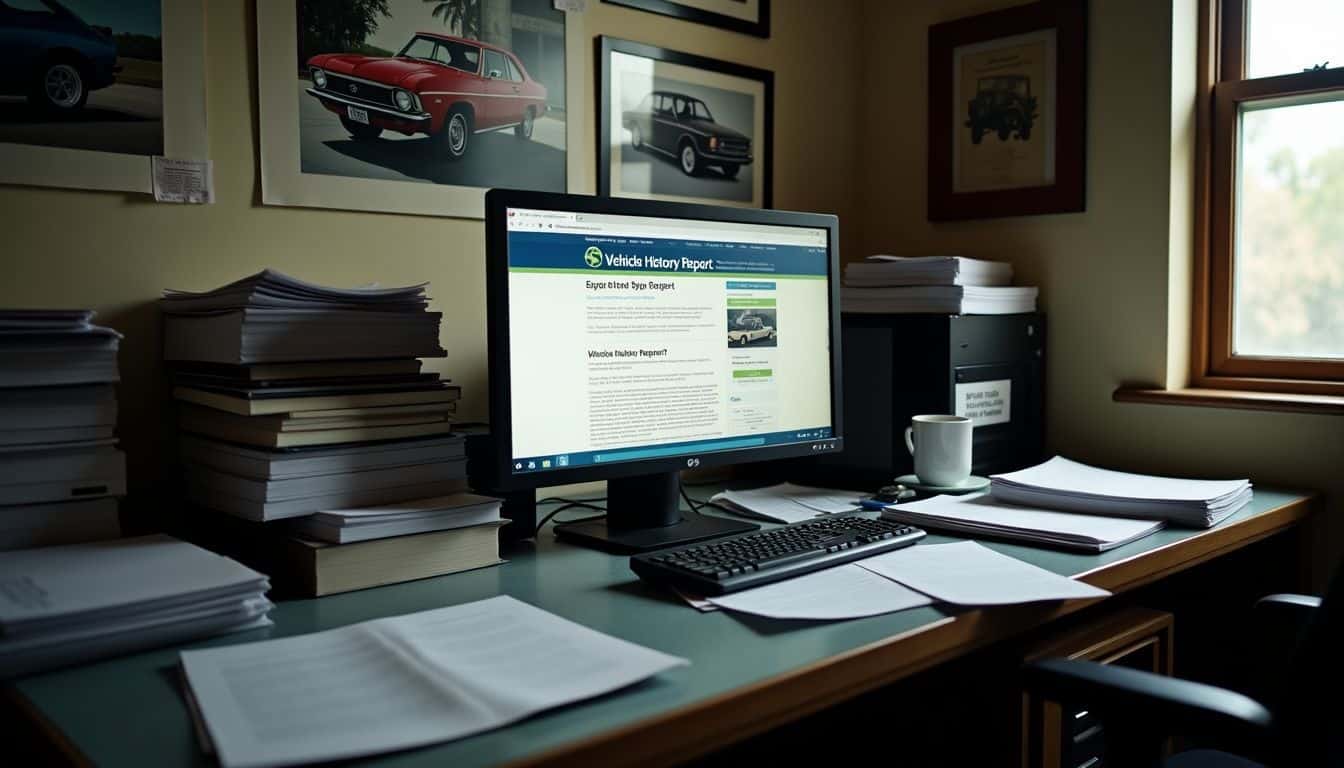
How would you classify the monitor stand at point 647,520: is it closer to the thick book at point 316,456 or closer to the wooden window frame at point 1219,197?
the thick book at point 316,456

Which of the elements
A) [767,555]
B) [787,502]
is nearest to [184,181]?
[767,555]

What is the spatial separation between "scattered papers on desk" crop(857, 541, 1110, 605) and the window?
0.97 metres

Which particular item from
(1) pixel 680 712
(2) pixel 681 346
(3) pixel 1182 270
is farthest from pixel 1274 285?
(1) pixel 680 712

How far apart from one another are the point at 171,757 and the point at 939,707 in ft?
4.27

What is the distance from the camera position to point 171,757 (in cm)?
74

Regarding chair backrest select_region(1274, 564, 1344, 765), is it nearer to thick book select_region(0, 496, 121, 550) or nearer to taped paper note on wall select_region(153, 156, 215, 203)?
thick book select_region(0, 496, 121, 550)

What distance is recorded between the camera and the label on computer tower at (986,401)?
6.07 ft

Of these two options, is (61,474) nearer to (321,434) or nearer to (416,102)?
(321,434)

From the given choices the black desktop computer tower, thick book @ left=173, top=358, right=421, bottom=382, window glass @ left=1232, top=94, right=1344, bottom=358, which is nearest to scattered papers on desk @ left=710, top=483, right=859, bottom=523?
the black desktop computer tower

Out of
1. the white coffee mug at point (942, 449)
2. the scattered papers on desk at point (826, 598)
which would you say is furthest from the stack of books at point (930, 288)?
the scattered papers on desk at point (826, 598)

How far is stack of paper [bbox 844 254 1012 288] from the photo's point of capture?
73.3 inches

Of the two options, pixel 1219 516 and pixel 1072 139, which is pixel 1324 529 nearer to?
pixel 1219 516

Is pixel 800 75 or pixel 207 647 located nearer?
pixel 207 647

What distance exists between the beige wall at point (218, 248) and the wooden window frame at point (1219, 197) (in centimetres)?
109
